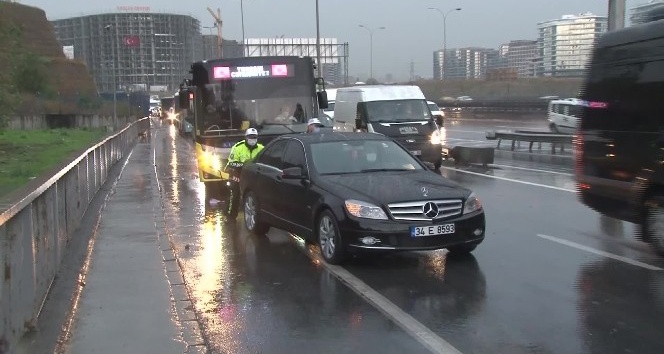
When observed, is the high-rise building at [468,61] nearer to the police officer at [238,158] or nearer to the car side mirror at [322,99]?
the car side mirror at [322,99]

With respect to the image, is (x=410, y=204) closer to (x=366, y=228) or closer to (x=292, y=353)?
(x=366, y=228)

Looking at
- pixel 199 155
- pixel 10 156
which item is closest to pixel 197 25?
pixel 10 156

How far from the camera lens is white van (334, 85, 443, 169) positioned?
765 inches

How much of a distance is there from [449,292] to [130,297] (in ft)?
10.2

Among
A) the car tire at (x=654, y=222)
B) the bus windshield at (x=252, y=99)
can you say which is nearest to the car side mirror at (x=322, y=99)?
the bus windshield at (x=252, y=99)

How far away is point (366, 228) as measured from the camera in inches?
305

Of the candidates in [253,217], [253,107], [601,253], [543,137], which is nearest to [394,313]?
[601,253]

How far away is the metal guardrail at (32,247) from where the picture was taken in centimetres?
499

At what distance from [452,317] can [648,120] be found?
364 cm

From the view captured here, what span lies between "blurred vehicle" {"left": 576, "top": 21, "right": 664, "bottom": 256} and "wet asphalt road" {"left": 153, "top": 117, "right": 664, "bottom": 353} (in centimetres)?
63

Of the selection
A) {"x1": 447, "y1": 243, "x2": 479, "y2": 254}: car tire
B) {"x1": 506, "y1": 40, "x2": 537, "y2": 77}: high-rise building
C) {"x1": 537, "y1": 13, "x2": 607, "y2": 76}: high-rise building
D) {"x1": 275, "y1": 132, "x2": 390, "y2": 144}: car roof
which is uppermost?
{"x1": 506, "y1": 40, "x2": 537, "y2": 77}: high-rise building

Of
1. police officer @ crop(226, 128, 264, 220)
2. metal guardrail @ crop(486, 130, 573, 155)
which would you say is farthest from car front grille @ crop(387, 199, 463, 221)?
metal guardrail @ crop(486, 130, 573, 155)

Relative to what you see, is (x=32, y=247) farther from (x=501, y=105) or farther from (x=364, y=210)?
(x=501, y=105)

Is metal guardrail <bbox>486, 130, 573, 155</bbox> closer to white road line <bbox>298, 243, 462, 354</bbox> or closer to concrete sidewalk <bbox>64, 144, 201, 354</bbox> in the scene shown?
concrete sidewalk <bbox>64, 144, 201, 354</bbox>
